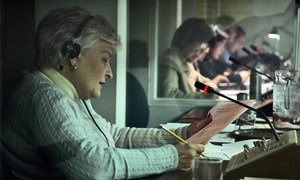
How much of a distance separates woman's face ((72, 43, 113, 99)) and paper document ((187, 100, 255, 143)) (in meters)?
0.32

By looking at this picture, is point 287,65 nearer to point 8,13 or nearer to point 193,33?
point 193,33

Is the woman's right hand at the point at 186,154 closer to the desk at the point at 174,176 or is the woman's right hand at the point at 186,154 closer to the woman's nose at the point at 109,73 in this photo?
the desk at the point at 174,176

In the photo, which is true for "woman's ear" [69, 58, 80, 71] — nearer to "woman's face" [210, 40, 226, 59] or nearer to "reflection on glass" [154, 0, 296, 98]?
"reflection on glass" [154, 0, 296, 98]

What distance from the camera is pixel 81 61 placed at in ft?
3.94

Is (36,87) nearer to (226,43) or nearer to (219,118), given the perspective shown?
(219,118)

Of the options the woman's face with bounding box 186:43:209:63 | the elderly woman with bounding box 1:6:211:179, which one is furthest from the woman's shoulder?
the woman's face with bounding box 186:43:209:63

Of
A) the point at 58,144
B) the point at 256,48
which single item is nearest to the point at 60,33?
the point at 58,144

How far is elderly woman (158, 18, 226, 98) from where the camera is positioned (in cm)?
145

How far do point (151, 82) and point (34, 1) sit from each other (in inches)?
18.8

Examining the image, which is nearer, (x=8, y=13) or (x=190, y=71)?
(x=8, y=13)

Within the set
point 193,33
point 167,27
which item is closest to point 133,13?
point 167,27

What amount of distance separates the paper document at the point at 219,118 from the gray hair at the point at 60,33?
0.42 meters

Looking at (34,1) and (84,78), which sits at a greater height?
(34,1)

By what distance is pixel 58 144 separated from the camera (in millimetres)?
1086
